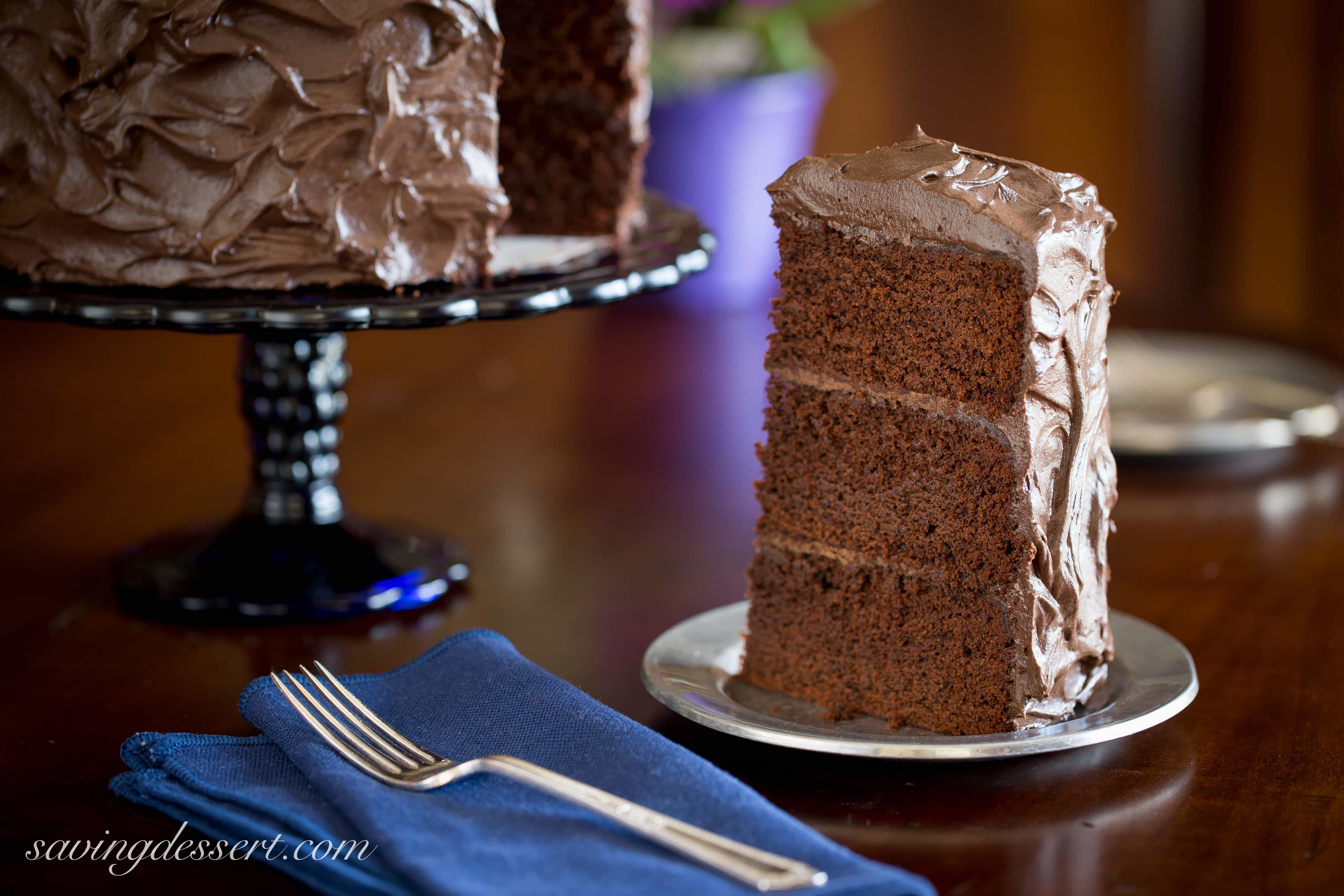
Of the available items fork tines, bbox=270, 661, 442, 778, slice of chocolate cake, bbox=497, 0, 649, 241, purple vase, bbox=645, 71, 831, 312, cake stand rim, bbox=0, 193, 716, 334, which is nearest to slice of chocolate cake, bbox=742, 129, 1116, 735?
cake stand rim, bbox=0, 193, 716, 334

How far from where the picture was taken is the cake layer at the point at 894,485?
Result: 1.21m

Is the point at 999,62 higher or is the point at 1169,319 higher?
the point at 999,62

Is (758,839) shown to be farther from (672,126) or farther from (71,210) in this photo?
(672,126)

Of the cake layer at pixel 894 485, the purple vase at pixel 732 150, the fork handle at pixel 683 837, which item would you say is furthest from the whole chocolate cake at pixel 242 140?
the purple vase at pixel 732 150

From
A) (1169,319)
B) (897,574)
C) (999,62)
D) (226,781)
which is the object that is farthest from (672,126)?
(226,781)

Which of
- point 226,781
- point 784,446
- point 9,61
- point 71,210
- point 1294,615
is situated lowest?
point 1294,615

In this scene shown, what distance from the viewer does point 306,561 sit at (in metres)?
1.66

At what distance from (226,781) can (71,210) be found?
0.66 m

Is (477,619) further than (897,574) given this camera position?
Yes

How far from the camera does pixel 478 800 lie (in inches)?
41.5

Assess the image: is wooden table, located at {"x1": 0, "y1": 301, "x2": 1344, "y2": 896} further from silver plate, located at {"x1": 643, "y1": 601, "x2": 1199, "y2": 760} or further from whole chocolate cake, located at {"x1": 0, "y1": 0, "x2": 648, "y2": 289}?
whole chocolate cake, located at {"x1": 0, "y1": 0, "x2": 648, "y2": 289}

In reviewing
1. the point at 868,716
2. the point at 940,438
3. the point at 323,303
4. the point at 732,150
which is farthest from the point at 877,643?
the point at 732,150

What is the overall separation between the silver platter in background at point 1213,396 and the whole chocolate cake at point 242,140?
0.95 meters

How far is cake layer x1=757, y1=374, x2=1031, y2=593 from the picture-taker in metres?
1.21
